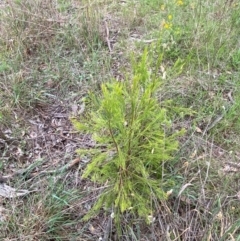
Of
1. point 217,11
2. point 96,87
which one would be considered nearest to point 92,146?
point 96,87

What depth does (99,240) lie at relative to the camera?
179 cm

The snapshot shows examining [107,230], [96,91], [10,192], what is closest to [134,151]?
[107,230]

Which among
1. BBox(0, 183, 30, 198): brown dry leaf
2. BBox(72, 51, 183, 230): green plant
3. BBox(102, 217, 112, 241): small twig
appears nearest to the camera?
BBox(72, 51, 183, 230): green plant

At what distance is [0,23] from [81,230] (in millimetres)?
2135

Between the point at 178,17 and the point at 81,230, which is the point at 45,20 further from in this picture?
the point at 81,230

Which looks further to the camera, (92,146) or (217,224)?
(92,146)

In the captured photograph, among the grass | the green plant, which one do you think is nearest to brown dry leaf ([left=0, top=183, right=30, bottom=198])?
the grass

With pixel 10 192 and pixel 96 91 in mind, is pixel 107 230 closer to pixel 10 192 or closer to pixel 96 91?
pixel 10 192

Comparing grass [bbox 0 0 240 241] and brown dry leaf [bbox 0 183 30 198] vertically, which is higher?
grass [bbox 0 0 240 241]

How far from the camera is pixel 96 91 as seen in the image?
2605 mm

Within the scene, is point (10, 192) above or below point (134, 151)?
below

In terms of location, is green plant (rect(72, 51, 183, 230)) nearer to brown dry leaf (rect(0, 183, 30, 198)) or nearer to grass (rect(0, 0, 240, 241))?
grass (rect(0, 0, 240, 241))

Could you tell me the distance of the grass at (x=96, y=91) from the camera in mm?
1790

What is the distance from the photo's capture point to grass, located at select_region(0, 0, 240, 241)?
1.79 m
